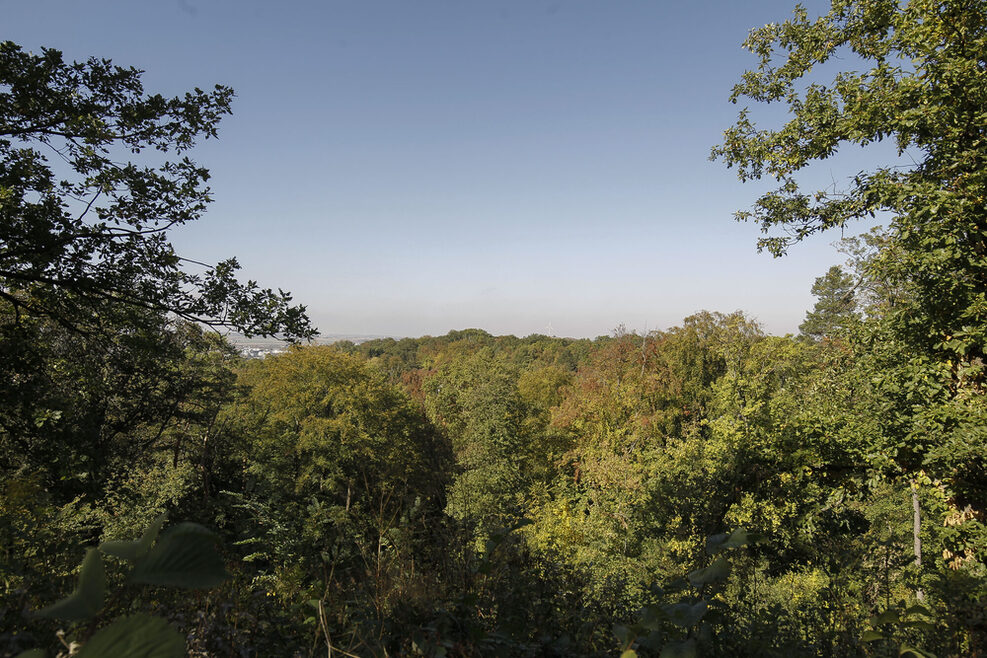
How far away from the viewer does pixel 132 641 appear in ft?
2.32

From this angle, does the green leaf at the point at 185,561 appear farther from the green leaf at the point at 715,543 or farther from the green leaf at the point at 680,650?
the green leaf at the point at 715,543

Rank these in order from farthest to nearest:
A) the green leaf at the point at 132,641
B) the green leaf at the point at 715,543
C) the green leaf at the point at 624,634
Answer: the green leaf at the point at 715,543, the green leaf at the point at 624,634, the green leaf at the point at 132,641

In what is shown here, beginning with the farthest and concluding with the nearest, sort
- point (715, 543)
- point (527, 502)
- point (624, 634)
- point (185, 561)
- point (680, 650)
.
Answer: point (527, 502), point (715, 543), point (624, 634), point (680, 650), point (185, 561)

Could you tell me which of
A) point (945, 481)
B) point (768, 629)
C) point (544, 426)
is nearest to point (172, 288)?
point (768, 629)

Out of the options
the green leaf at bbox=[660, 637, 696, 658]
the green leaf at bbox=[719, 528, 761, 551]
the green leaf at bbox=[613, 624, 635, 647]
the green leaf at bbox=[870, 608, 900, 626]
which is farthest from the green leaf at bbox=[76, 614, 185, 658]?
the green leaf at bbox=[870, 608, 900, 626]

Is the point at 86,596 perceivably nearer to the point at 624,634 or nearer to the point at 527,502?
the point at 624,634

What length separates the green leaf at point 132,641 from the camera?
0.70 m

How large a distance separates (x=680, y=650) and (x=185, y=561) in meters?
1.79

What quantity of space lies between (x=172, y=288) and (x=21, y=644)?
414cm

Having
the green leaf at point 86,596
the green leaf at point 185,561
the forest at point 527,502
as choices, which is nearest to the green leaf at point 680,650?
the forest at point 527,502

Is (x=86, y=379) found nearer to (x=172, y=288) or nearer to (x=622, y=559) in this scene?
(x=172, y=288)

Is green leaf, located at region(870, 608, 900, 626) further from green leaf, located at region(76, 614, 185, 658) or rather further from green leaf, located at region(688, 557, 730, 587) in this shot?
green leaf, located at region(76, 614, 185, 658)

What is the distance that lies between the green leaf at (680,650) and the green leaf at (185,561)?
5.44 feet

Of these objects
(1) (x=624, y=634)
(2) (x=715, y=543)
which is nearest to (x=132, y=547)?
(1) (x=624, y=634)
